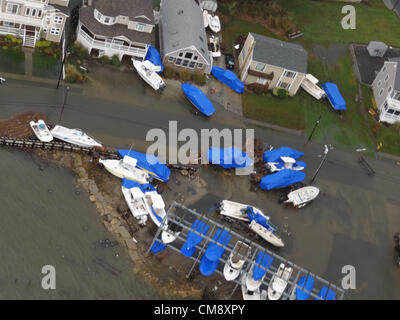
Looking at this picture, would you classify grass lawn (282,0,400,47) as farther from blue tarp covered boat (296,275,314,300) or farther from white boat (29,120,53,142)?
white boat (29,120,53,142)

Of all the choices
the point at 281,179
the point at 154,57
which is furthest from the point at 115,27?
the point at 281,179

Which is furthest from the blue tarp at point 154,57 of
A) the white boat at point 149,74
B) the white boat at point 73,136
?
the white boat at point 73,136

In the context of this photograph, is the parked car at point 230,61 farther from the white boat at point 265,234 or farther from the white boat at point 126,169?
the white boat at point 265,234

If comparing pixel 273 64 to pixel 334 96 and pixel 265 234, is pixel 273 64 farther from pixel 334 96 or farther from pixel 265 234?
pixel 265 234

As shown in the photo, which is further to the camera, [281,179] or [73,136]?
[281,179]

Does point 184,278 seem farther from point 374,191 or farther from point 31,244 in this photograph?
point 374,191

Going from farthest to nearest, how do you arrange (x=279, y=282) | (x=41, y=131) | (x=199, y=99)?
(x=199, y=99)
(x=41, y=131)
(x=279, y=282)

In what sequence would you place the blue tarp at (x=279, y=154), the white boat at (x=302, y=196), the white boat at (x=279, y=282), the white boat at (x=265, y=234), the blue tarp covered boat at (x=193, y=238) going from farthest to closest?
the blue tarp at (x=279, y=154), the white boat at (x=302, y=196), the white boat at (x=265, y=234), the blue tarp covered boat at (x=193, y=238), the white boat at (x=279, y=282)
